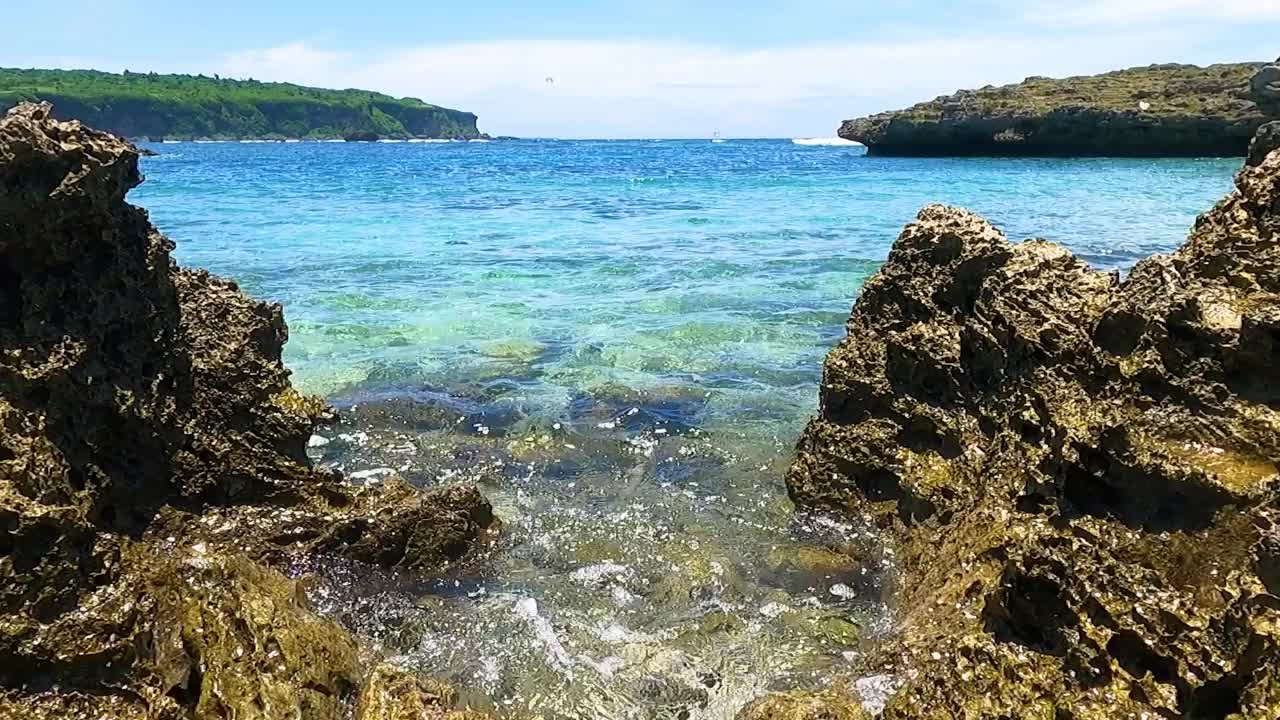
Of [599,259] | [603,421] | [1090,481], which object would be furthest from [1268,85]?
[1090,481]

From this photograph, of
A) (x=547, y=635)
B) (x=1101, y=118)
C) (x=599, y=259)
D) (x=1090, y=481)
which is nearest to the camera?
(x=1090, y=481)

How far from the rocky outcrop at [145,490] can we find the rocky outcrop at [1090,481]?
9.67 feet

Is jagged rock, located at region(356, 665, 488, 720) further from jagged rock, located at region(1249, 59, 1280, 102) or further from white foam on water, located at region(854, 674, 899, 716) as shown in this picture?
jagged rock, located at region(1249, 59, 1280, 102)

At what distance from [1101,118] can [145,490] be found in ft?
208

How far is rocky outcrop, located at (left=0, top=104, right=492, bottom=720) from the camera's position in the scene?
387 cm

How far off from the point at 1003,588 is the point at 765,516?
2.59m

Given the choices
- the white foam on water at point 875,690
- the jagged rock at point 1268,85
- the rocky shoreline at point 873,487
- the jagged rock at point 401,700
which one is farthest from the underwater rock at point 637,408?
the jagged rock at point 1268,85

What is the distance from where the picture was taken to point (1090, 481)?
14.6ft

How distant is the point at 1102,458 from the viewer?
438 cm

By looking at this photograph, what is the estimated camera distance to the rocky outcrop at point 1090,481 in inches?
141

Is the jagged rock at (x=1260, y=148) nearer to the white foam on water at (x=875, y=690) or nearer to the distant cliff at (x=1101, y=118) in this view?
the white foam on water at (x=875, y=690)

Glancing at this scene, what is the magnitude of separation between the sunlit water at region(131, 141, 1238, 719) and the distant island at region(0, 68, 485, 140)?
122 m

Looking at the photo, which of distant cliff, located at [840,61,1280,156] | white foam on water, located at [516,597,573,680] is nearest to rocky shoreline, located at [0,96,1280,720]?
white foam on water, located at [516,597,573,680]

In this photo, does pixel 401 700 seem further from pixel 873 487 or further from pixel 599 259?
pixel 599 259
